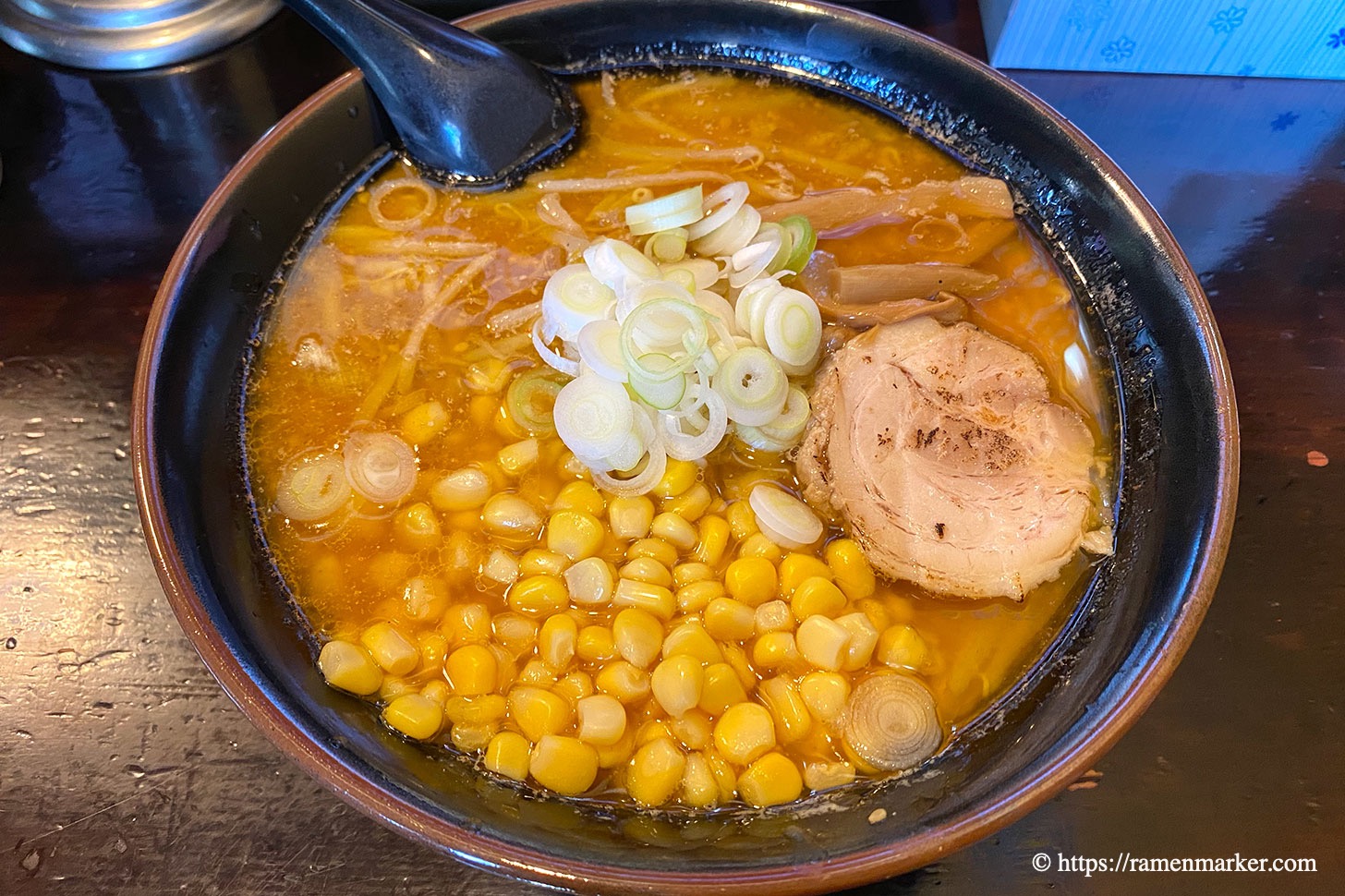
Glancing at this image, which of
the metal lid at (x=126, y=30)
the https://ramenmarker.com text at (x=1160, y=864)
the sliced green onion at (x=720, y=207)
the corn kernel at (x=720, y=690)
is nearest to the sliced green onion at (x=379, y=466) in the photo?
the corn kernel at (x=720, y=690)

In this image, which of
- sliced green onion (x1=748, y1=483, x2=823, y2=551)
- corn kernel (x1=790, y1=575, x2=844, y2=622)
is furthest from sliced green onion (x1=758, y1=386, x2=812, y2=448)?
corn kernel (x1=790, y1=575, x2=844, y2=622)

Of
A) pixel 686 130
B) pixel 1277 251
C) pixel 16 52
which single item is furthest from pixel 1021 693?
pixel 16 52

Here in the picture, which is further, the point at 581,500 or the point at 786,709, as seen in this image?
the point at 581,500

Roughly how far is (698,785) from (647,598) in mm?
371

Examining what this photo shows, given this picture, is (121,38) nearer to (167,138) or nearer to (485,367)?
(167,138)

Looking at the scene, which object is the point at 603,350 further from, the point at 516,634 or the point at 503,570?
the point at 516,634

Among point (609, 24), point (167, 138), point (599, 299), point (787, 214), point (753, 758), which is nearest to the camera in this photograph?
point (753, 758)

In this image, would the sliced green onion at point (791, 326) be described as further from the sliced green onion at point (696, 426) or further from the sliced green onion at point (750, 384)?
the sliced green onion at point (696, 426)

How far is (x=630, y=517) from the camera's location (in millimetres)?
1729

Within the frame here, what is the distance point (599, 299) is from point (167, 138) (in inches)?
62.4

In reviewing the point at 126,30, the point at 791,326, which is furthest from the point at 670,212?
the point at 126,30

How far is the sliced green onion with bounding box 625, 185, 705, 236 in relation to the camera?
1.93 m

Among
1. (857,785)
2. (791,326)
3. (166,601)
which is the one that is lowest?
(166,601)

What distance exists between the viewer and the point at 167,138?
2.40 meters
